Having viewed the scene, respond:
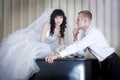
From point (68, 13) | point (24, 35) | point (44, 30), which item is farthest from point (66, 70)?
point (68, 13)

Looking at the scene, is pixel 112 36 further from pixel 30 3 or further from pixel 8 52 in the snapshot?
pixel 8 52

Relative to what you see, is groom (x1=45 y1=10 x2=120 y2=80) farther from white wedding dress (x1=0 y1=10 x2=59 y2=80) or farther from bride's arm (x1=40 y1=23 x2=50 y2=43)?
bride's arm (x1=40 y1=23 x2=50 y2=43)

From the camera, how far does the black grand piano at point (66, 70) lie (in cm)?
176

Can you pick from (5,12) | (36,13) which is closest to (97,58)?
(36,13)

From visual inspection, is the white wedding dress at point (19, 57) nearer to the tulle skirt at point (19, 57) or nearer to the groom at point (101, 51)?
the tulle skirt at point (19, 57)

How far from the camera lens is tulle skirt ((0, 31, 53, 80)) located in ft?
6.03

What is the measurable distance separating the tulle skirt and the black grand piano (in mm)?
64

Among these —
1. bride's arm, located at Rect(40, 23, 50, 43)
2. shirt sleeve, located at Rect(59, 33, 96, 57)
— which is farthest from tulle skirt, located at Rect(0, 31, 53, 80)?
bride's arm, located at Rect(40, 23, 50, 43)

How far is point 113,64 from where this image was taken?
186 cm

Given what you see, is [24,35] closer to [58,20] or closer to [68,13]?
[58,20]

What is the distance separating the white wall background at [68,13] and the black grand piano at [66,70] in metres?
1.22

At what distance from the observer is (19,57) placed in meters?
1.90

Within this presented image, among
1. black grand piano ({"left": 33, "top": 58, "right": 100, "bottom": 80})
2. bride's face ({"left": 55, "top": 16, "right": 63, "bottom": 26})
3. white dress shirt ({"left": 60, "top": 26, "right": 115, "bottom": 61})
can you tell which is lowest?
black grand piano ({"left": 33, "top": 58, "right": 100, "bottom": 80})

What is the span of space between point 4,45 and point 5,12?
137 cm
